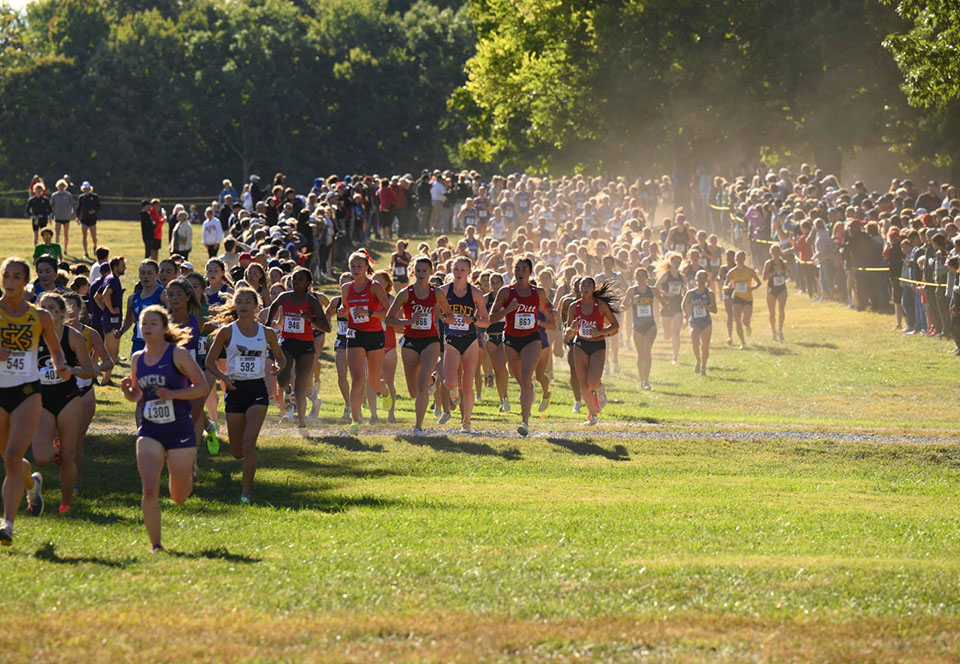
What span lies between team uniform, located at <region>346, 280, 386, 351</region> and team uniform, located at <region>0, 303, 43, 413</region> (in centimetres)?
651

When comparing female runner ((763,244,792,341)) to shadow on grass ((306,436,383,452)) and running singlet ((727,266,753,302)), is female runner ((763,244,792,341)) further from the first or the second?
shadow on grass ((306,436,383,452))

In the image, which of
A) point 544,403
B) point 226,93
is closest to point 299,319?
point 544,403

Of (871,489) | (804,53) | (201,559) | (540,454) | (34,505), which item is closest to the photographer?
(201,559)

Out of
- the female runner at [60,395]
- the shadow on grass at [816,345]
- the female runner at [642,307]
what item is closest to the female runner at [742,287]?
the shadow on grass at [816,345]

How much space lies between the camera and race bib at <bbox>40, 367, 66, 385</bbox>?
12.5 metres

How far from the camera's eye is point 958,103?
41125mm

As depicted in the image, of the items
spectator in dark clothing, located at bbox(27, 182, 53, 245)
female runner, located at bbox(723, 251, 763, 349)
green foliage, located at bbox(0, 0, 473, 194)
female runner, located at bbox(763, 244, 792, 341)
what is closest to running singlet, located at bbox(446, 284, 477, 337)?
female runner, located at bbox(723, 251, 763, 349)

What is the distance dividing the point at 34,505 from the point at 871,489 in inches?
321

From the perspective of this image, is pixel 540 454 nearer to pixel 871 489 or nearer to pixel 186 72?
pixel 871 489

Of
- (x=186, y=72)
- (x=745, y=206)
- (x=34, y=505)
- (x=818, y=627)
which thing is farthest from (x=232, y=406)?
(x=186, y=72)

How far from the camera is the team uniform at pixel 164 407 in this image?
11.0m

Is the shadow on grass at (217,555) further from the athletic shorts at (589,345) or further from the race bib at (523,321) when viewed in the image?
the athletic shorts at (589,345)

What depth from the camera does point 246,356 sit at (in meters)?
13.5

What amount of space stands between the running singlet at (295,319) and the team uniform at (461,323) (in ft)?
5.52
